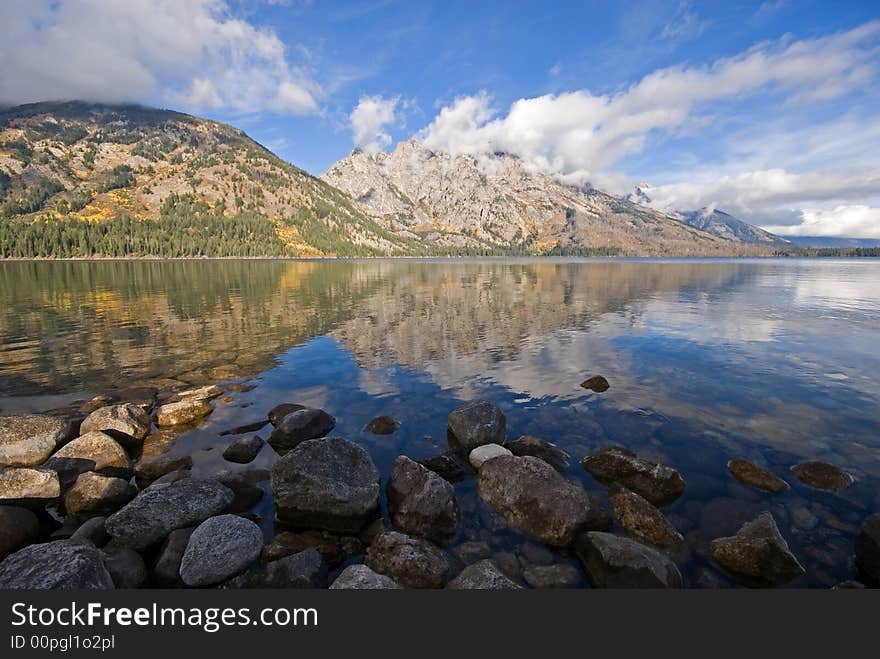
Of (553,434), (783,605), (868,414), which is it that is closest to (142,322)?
(553,434)

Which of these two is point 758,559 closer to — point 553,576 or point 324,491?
point 553,576

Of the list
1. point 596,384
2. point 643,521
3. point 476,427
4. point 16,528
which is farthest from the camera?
point 596,384

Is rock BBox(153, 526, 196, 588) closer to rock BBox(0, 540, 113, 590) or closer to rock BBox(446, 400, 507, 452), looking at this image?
rock BBox(0, 540, 113, 590)

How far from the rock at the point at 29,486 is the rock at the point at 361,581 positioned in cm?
1004

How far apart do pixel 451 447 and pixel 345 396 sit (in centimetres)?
818

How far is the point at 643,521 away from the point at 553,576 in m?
3.51

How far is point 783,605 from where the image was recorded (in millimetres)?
8602

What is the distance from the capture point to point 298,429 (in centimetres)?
1692

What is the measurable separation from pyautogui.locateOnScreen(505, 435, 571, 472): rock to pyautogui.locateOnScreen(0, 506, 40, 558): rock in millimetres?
14250

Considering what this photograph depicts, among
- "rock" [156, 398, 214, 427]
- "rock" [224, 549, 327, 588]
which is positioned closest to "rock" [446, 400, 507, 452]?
"rock" [224, 549, 327, 588]

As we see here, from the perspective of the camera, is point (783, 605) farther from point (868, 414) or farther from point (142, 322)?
point (142, 322)

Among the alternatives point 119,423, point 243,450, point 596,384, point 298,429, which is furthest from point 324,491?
point 596,384

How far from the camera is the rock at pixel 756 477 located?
13537 mm

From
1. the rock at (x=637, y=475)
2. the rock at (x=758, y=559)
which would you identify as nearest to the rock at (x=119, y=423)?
the rock at (x=637, y=475)
